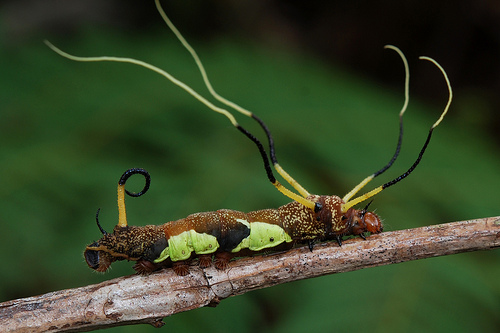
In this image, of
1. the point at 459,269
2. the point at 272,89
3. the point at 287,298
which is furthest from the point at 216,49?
the point at 459,269

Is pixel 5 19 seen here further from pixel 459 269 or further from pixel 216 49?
pixel 459 269

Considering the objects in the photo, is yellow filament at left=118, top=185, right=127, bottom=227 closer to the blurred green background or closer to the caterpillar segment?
the caterpillar segment

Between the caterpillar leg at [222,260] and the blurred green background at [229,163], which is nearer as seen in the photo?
the caterpillar leg at [222,260]

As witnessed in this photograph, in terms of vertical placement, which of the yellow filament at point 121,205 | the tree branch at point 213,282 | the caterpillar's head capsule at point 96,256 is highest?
the yellow filament at point 121,205

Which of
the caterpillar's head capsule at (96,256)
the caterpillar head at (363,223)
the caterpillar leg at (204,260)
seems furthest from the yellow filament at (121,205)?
the caterpillar head at (363,223)

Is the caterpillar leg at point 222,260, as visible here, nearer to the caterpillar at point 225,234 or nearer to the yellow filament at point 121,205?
the caterpillar at point 225,234

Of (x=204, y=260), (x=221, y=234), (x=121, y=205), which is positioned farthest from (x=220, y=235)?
(x=121, y=205)

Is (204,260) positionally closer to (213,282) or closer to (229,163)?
(213,282)

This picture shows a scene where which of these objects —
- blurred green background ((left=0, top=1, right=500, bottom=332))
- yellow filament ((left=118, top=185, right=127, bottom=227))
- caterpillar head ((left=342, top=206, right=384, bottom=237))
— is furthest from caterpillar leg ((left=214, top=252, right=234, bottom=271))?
blurred green background ((left=0, top=1, right=500, bottom=332))
